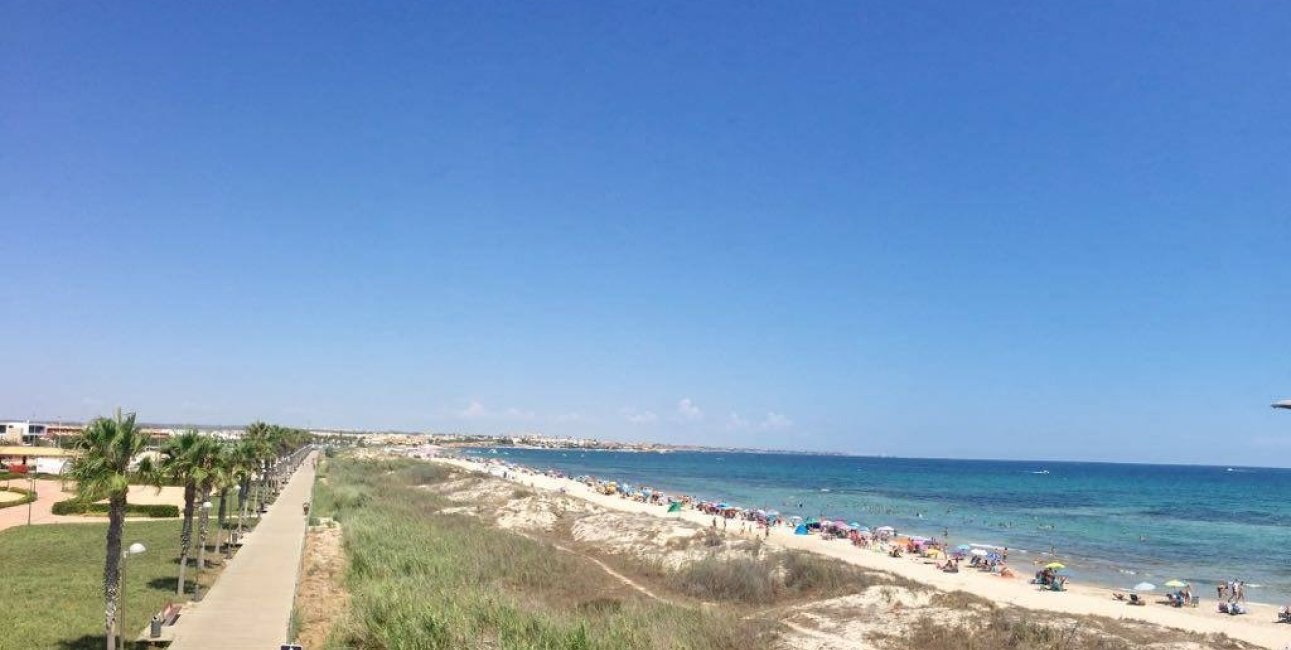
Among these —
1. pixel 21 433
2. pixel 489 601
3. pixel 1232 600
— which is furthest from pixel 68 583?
pixel 21 433

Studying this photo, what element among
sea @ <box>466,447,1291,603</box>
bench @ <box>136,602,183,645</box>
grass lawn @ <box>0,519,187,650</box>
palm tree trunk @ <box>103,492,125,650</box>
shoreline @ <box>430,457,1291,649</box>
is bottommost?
sea @ <box>466,447,1291,603</box>

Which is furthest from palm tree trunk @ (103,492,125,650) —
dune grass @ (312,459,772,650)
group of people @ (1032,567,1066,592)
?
group of people @ (1032,567,1066,592)

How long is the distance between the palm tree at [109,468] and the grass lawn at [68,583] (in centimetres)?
243

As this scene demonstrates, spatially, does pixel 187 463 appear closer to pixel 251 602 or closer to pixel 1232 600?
pixel 251 602

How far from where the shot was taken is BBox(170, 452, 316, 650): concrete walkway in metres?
19.2

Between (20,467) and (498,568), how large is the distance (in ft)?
231

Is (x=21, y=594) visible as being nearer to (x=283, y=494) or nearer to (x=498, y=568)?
(x=498, y=568)

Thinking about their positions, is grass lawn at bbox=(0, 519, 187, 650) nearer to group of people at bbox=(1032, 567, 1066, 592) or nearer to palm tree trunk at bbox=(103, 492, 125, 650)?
palm tree trunk at bbox=(103, 492, 125, 650)

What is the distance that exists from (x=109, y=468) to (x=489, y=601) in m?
9.24

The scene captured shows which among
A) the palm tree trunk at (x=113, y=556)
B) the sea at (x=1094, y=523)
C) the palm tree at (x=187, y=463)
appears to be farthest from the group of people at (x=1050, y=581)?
the palm tree trunk at (x=113, y=556)

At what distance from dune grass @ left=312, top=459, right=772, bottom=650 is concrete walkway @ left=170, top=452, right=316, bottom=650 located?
6.03 feet

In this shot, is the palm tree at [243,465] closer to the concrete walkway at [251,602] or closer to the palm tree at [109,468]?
the concrete walkway at [251,602]

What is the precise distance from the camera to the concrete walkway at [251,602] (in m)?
19.2

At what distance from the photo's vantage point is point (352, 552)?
31234mm
